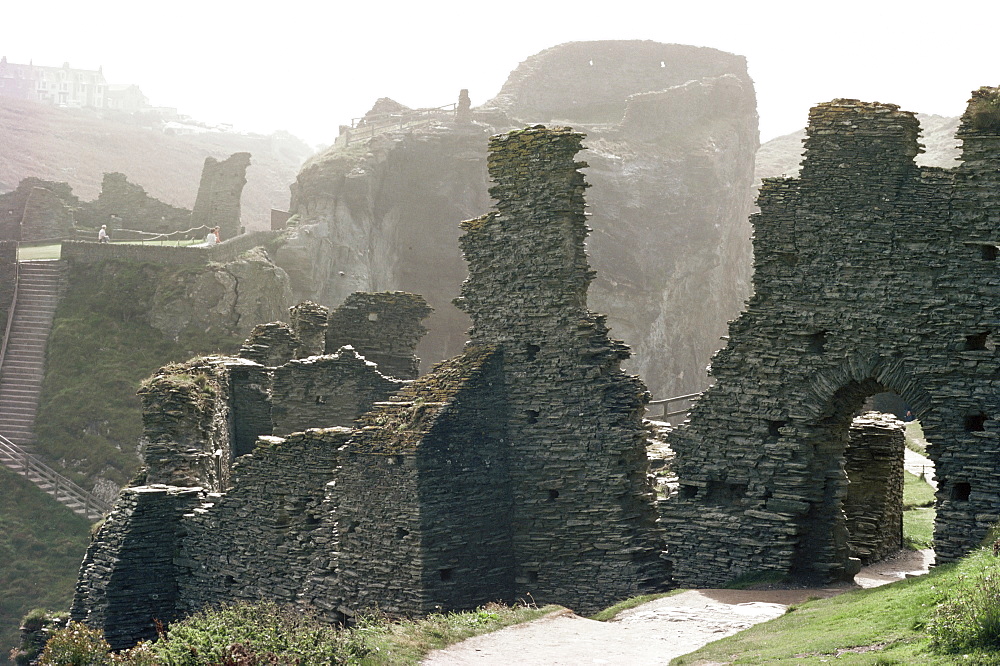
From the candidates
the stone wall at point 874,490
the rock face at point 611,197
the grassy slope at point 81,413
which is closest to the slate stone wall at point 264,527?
the stone wall at point 874,490

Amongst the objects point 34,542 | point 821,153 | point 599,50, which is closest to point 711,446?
point 821,153

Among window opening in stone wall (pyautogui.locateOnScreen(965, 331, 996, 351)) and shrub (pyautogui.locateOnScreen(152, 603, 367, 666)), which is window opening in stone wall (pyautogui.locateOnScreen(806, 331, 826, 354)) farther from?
shrub (pyautogui.locateOnScreen(152, 603, 367, 666))

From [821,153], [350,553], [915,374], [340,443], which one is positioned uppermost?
[821,153]

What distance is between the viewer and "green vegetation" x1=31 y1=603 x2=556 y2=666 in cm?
1362

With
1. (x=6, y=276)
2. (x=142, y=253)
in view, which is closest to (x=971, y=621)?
(x=142, y=253)

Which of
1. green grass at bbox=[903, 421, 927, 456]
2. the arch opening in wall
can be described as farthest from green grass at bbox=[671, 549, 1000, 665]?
green grass at bbox=[903, 421, 927, 456]

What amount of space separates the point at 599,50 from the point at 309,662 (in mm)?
76745

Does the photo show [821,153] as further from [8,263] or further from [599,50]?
[599,50]

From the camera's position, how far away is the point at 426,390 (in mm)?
22062

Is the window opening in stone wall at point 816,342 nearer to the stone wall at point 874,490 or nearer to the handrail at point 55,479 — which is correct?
the stone wall at point 874,490

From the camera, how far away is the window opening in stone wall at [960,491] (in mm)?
17516

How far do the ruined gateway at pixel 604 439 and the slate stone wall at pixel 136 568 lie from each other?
4 centimetres

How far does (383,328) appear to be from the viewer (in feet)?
96.0

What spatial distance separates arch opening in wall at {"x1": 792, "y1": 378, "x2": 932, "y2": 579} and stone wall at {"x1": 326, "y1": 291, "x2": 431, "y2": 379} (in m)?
10.6
